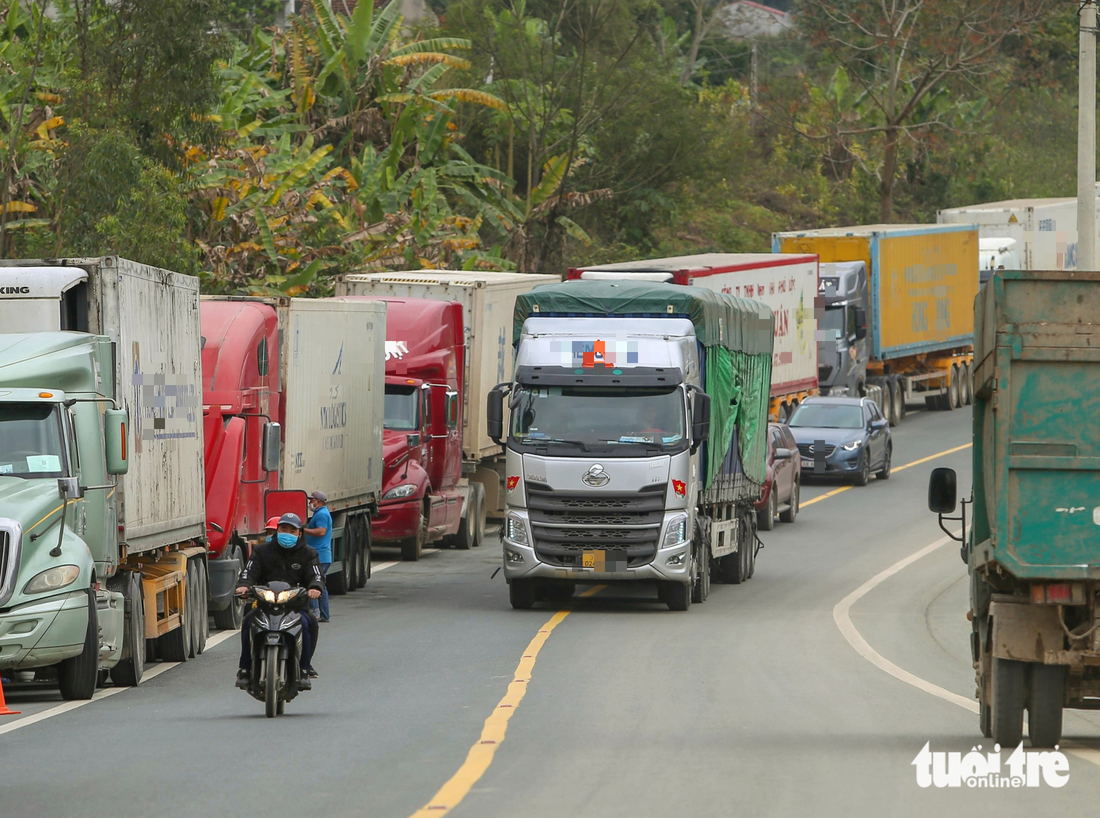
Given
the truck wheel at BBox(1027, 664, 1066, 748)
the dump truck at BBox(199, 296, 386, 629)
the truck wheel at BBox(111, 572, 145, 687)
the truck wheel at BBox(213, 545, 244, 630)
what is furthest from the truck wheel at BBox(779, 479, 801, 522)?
the truck wheel at BBox(1027, 664, 1066, 748)

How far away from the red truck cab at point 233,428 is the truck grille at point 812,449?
60.9ft

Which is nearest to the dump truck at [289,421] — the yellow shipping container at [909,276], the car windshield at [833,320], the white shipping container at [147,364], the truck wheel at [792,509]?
the white shipping container at [147,364]

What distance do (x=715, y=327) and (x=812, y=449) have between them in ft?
49.7

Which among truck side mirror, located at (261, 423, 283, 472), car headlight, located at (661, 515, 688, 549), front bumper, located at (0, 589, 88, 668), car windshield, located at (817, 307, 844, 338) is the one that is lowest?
car headlight, located at (661, 515, 688, 549)

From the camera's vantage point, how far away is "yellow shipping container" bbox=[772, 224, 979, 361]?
4472 cm

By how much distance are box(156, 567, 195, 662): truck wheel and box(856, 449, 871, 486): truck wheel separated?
22.0m

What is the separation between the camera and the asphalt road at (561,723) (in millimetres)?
9359

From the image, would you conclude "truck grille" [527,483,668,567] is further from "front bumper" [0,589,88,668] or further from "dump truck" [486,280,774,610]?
"front bumper" [0,589,88,668]

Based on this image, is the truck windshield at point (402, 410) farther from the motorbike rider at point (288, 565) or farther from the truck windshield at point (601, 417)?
the motorbike rider at point (288, 565)

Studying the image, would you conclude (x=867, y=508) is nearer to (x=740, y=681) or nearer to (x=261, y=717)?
(x=740, y=681)

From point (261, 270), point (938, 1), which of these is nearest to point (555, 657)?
point (261, 270)

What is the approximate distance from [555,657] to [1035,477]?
7.35m

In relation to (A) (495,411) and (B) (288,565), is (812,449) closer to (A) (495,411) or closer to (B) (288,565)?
(A) (495,411)

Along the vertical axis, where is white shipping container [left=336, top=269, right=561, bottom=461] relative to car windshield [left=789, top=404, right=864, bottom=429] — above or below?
above
